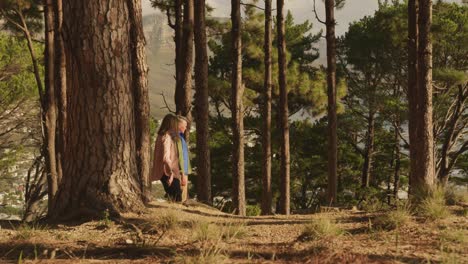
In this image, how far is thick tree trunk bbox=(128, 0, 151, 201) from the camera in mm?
7648

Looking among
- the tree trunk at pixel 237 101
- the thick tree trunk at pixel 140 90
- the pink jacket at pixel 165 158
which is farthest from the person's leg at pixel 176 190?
the tree trunk at pixel 237 101

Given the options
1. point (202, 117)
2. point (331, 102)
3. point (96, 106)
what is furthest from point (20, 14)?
point (96, 106)

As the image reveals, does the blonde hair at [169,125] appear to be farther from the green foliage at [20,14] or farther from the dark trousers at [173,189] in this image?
the green foliage at [20,14]

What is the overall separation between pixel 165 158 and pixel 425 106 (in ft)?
14.7

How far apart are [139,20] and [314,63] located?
1884 cm

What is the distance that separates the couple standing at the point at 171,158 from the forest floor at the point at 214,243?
6.09 feet

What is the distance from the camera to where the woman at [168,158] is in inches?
281

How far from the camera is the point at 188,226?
5.13m

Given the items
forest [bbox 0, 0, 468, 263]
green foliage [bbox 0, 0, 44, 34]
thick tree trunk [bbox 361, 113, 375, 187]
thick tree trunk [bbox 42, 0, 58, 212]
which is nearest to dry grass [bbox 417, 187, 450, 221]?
forest [bbox 0, 0, 468, 263]

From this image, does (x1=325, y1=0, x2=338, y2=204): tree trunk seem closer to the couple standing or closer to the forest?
the forest

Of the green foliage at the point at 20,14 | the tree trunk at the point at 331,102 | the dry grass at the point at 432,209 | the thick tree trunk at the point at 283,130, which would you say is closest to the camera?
the dry grass at the point at 432,209

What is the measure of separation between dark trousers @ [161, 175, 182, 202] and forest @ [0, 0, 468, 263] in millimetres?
297

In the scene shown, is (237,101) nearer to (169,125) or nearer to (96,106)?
(169,125)

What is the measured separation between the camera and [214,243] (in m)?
4.08
